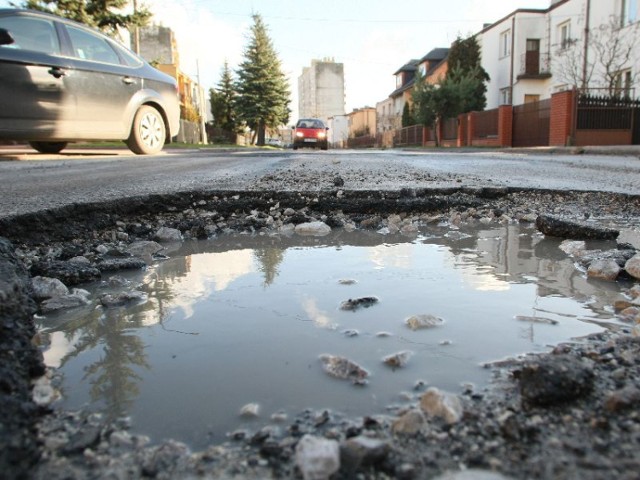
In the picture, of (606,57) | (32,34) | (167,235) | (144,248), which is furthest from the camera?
(606,57)

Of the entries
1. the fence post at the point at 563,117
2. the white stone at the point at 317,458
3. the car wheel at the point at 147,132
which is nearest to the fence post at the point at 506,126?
the fence post at the point at 563,117

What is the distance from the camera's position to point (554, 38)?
990 inches

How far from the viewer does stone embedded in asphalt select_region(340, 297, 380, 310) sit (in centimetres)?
176

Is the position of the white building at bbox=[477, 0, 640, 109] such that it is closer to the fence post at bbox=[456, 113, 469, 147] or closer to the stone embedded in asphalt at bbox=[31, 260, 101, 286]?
the fence post at bbox=[456, 113, 469, 147]

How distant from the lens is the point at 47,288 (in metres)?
1.92

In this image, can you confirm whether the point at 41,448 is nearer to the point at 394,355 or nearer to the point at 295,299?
the point at 394,355

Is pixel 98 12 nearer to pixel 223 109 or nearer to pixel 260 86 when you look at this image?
pixel 260 86

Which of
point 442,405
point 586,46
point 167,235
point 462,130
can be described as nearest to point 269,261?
point 167,235

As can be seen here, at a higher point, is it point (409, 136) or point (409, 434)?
point (409, 136)

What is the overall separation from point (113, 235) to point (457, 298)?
2.00m

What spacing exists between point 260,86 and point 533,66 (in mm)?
21622

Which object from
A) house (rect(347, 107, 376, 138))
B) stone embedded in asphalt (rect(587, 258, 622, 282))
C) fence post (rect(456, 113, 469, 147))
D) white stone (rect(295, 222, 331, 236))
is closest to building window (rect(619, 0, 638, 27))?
fence post (rect(456, 113, 469, 147))

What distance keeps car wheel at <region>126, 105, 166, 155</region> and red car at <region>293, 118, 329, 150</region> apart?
17.1 m

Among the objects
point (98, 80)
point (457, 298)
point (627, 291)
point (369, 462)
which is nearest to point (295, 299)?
point (457, 298)
